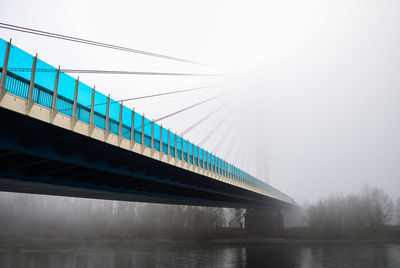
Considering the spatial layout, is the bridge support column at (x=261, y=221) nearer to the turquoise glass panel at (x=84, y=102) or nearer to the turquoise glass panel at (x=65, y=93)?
the turquoise glass panel at (x=84, y=102)

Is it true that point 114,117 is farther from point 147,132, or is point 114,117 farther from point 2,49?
point 2,49

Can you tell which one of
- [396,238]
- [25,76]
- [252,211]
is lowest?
[396,238]

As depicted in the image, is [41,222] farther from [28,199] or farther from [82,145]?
[82,145]

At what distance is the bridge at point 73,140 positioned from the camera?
10984 mm

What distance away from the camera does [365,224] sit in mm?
65812

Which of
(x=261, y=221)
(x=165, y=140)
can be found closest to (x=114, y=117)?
(x=165, y=140)

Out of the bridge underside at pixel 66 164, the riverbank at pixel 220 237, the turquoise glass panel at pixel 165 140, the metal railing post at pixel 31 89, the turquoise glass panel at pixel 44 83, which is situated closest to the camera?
the metal railing post at pixel 31 89

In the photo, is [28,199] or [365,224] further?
[28,199]

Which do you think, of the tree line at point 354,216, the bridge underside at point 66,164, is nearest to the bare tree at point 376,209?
the tree line at point 354,216

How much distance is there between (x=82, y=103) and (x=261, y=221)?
57022 millimetres

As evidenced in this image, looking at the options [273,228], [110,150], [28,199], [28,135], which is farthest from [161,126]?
[28,199]

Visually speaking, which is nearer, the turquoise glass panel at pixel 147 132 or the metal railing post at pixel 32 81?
the metal railing post at pixel 32 81

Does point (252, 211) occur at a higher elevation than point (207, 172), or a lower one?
lower

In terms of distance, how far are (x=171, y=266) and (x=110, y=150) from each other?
16.3 meters
